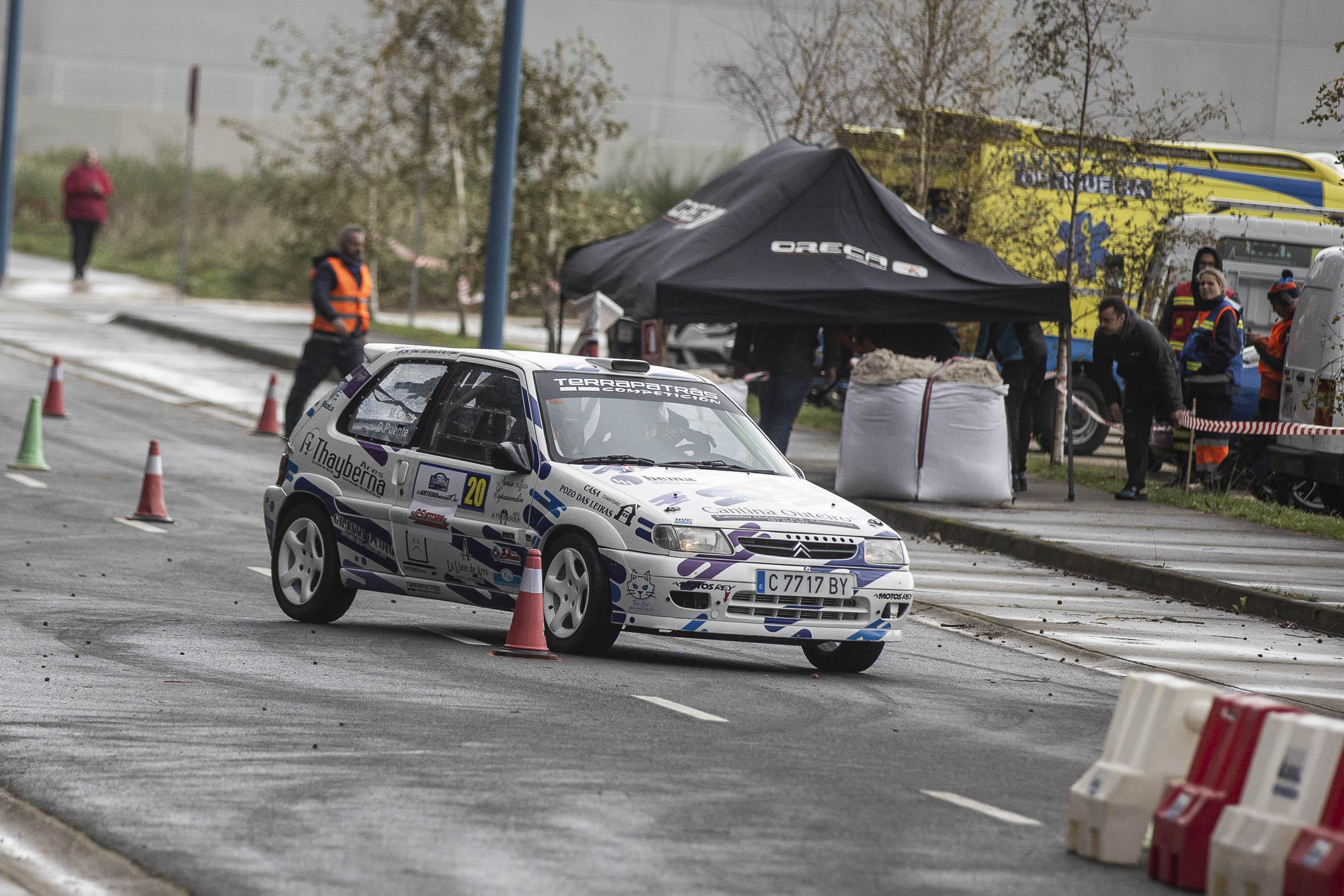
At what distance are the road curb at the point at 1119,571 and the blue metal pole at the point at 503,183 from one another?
4.39 metres

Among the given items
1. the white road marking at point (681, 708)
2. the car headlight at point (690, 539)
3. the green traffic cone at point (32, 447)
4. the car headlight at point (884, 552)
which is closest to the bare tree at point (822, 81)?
the green traffic cone at point (32, 447)

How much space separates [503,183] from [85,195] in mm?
18414

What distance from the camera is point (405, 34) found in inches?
1325

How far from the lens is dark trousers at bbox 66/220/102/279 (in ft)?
121

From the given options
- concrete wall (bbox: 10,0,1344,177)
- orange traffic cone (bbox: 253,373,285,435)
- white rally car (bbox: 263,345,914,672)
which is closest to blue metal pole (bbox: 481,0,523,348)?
orange traffic cone (bbox: 253,373,285,435)

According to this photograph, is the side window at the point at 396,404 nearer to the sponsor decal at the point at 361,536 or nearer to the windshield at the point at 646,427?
the sponsor decal at the point at 361,536

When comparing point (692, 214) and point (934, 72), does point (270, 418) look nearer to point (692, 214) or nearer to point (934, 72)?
point (692, 214)

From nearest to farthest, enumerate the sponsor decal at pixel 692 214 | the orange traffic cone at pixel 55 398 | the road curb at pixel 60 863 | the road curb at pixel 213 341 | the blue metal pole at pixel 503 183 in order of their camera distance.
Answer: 1. the road curb at pixel 60 863
2. the sponsor decal at pixel 692 214
3. the blue metal pole at pixel 503 183
4. the orange traffic cone at pixel 55 398
5. the road curb at pixel 213 341

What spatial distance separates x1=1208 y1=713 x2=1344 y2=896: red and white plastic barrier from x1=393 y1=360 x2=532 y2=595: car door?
16.3 ft

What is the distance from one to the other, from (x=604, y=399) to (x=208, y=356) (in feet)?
61.8

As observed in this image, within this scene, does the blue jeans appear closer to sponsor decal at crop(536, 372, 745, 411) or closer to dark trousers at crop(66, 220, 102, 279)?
sponsor decal at crop(536, 372, 745, 411)

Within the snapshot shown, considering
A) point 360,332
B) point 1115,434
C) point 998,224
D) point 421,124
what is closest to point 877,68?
point 998,224

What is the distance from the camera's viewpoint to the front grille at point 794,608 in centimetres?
956

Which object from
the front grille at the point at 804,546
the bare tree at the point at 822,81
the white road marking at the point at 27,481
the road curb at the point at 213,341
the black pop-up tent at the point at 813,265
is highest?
the bare tree at the point at 822,81
